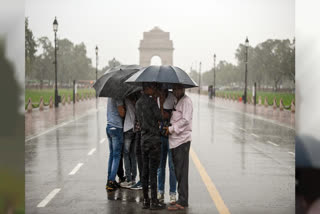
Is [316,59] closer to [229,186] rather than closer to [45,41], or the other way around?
[229,186]

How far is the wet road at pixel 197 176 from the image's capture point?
6.23m

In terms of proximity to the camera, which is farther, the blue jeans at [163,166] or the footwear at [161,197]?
the footwear at [161,197]

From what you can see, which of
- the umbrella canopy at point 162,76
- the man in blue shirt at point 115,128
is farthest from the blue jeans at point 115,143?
the umbrella canopy at point 162,76

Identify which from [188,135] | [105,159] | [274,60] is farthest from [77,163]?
[274,60]

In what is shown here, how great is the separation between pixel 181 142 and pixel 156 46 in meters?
113

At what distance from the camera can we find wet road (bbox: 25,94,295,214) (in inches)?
245

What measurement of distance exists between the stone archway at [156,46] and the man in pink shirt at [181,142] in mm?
111757

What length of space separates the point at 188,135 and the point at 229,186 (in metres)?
2.00

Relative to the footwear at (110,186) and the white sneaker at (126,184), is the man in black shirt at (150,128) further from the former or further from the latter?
the white sneaker at (126,184)

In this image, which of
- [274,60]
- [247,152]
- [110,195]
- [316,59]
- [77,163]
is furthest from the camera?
[274,60]

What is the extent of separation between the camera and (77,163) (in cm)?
1009

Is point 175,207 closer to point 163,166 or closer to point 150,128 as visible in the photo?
point 163,166

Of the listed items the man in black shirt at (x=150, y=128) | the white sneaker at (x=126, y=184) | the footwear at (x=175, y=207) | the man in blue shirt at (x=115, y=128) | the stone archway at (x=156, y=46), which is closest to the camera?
the man in black shirt at (x=150, y=128)

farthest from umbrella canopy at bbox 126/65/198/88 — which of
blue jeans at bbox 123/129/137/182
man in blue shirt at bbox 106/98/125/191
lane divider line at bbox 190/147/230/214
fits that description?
lane divider line at bbox 190/147/230/214
